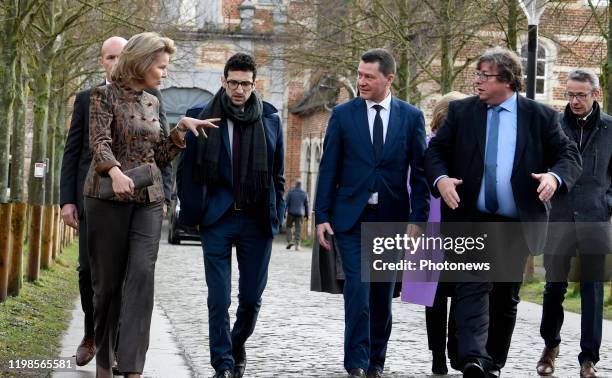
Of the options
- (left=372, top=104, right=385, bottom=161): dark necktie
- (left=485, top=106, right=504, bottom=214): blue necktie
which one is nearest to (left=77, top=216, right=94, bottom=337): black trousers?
(left=372, top=104, right=385, bottom=161): dark necktie

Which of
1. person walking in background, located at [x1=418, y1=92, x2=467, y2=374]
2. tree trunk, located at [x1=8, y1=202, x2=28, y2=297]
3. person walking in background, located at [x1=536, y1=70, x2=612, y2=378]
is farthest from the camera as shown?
tree trunk, located at [x1=8, y1=202, x2=28, y2=297]

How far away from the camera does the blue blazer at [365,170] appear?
27.7 ft

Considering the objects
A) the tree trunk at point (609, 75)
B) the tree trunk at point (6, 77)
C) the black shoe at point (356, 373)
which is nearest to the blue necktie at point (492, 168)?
the black shoe at point (356, 373)

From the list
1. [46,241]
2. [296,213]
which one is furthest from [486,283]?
[296,213]

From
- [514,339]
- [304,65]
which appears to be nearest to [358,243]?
[514,339]

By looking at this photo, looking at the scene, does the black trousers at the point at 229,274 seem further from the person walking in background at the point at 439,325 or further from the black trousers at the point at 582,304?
the black trousers at the point at 582,304

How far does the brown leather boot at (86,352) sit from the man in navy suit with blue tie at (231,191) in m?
0.98

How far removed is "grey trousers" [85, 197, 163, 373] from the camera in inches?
279

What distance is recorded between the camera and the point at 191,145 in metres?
8.27

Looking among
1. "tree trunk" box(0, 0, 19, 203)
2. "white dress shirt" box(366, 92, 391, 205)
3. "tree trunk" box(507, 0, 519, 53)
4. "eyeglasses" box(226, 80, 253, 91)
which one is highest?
"tree trunk" box(507, 0, 519, 53)

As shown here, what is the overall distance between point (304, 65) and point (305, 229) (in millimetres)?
16653

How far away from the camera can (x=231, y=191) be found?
8.30 m

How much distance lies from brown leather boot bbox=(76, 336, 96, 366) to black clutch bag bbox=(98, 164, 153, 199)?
193cm

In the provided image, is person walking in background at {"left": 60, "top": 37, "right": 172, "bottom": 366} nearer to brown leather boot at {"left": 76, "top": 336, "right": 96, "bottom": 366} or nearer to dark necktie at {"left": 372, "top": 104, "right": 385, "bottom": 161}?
brown leather boot at {"left": 76, "top": 336, "right": 96, "bottom": 366}
